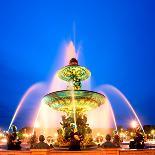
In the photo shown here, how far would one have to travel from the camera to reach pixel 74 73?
25.9 metres

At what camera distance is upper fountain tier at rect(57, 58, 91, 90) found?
83.3 ft

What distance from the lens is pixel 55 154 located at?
14.4 metres

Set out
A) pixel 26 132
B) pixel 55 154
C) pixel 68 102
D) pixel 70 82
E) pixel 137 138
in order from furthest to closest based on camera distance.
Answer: pixel 26 132 < pixel 70 82 < pixel 68 102 < pixel 137 138 < pixel 55 154

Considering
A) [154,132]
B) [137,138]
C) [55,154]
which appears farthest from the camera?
[154,132]

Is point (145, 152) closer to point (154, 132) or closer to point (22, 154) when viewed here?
point (22, 154)

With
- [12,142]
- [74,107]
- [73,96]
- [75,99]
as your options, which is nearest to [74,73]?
[74,107]

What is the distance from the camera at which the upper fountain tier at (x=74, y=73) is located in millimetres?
25375

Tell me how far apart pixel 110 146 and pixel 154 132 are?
8362cm

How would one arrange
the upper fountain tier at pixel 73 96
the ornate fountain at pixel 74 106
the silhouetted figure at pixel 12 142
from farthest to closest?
the ornate fountain at pixel 74 106
the upper fountain tier at pixel 73 96
the silhouetted figure at pixel 12 142

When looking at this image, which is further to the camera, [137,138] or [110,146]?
[137,138]

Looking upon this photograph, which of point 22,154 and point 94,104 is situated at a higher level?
point 94,104

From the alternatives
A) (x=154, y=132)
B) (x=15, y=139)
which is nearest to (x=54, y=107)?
(x=15, y=139)

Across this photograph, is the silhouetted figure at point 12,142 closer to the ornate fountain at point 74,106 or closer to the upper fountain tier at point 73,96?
the ornate fountain at point 74,106

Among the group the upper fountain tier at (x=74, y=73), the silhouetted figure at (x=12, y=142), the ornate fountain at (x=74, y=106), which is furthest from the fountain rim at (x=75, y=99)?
the silhouetted figure at (x=12, y=142)
